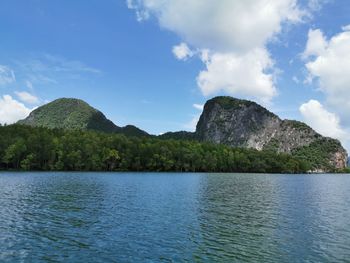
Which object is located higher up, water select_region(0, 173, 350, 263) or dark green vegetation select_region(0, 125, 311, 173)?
dark green vegetation select_region(0, 125, 311, 173)

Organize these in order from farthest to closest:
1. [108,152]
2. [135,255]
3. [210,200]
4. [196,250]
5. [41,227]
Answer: [108,152], [210,200], [41,227], [196,250], [135,255]

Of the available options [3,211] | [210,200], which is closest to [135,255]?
[3,211]

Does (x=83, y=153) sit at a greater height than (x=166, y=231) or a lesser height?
greater

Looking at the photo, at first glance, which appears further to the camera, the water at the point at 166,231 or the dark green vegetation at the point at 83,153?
the dark green vegetation at the point at 83,153

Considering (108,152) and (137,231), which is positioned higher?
(108,152)

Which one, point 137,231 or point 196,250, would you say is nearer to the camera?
point 196,250

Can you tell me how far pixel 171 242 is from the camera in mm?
29766

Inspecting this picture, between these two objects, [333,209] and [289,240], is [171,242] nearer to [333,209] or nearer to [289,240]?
[289,240]

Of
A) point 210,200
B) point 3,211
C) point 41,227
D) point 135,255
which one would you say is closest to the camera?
point 135,255

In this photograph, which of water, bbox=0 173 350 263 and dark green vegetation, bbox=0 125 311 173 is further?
dark green vegetation, bbox=0 125 311 173

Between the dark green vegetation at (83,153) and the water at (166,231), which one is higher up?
the dark green vegetation at (83,153)

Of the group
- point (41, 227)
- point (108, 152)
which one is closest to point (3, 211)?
point (41, 227)

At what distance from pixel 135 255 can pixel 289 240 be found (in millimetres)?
14050

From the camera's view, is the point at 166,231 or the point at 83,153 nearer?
the point at 166,231
